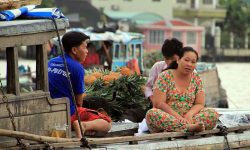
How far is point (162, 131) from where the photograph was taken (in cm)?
762

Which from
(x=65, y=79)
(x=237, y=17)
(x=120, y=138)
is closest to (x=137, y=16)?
(x=237, y=17)

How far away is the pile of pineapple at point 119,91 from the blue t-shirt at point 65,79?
204cm

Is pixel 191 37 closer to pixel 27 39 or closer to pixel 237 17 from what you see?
pixel 237 17

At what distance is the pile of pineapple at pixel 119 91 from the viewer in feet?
31.0

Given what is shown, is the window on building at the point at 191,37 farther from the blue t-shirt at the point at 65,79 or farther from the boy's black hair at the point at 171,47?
the blue t-shirt at the point at 65,79

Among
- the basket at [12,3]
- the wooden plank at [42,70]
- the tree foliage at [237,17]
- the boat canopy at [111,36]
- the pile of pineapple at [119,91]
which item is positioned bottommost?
the tree foliage at [237,17]

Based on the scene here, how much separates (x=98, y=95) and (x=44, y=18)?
2789mm

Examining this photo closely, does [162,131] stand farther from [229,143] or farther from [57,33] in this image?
[57,33]

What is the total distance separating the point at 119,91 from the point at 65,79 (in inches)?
107

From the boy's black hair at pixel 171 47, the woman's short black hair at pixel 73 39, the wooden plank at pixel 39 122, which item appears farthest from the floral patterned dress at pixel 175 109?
the boy's black hair at pixel 171 47

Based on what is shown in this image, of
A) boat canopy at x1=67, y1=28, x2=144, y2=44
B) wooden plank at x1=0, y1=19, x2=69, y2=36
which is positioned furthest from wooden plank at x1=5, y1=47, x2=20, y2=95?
boat canopy at x1=67, y1=28, x2=144, y2=44

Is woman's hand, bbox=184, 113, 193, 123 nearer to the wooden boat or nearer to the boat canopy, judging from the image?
the wooden boat

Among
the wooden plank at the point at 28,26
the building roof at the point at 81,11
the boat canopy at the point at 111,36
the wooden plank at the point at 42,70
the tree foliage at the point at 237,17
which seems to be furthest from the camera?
the tree foliage at the point at 237,17

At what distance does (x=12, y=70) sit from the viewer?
6547 mm
